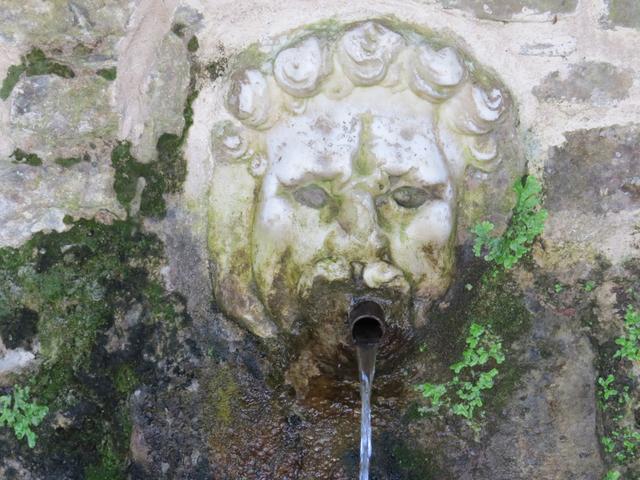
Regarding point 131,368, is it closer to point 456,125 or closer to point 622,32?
point 456,125

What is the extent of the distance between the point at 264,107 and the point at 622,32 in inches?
41.7

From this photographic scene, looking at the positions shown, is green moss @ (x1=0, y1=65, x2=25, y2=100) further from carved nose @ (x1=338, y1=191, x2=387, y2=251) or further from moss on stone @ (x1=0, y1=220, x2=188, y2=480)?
carved nose @ (x1=338, y1=191, x2=387, y2=251)

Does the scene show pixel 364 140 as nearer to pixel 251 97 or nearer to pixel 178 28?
pixel 251 97

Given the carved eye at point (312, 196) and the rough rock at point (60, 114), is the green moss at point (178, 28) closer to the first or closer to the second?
the rough rock at point (60, 114)

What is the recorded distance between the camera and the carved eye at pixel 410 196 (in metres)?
2.03

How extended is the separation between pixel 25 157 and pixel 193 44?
1.98ft

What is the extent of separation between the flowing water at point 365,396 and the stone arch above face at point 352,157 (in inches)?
8.2

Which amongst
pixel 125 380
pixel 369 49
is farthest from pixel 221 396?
pixel 369 49

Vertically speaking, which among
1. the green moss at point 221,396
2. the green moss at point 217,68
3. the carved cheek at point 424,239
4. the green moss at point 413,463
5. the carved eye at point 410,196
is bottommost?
the green moss at point 413,463

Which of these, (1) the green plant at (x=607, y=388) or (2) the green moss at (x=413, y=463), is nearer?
(1) the green plant at (x=607, y=388)

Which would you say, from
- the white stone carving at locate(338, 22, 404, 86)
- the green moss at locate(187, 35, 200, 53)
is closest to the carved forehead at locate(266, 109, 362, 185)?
the white stone carving at locate(338, 22, 404, 86)

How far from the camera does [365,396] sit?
7.29ft

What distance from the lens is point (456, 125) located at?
6.62 ft

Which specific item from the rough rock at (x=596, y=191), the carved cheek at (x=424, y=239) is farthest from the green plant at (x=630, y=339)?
the carved cheek at (x=424, y=239)
